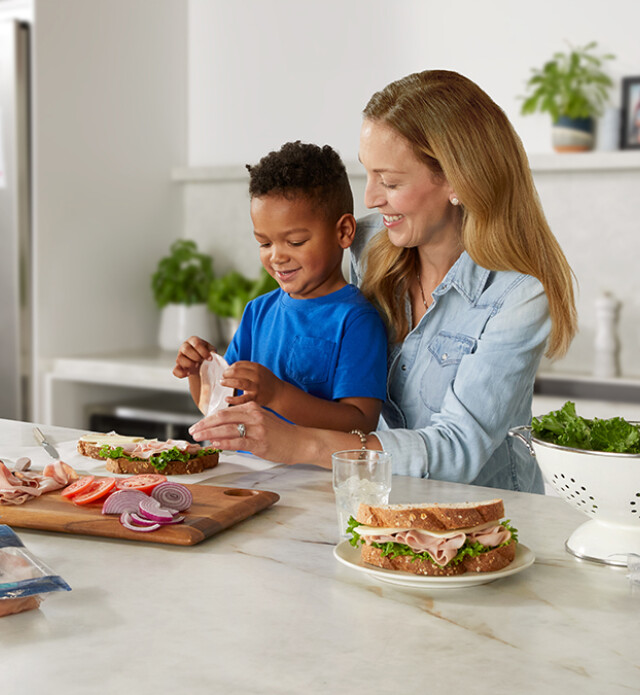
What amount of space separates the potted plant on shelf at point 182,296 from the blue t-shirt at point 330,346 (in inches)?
74.8

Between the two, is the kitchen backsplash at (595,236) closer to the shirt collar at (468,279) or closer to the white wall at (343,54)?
the white wall at (343,54)

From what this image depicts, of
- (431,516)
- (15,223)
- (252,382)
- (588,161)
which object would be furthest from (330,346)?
(15,223)

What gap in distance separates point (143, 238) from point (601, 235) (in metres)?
1.84

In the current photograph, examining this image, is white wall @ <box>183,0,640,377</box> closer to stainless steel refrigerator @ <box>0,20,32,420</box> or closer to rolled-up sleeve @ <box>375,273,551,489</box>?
stainless steel refrigerator @ <box>0,20,32,420</box>

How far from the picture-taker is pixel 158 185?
3.88 m

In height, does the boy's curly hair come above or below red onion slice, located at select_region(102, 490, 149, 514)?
above

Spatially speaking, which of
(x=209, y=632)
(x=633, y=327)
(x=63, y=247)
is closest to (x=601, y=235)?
(x=633, y=327)

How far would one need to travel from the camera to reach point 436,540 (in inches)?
39.3

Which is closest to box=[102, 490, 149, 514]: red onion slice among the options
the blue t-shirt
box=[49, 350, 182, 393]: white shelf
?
the blue t-shirt

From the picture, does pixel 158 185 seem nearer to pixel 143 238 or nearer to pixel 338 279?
pixel 143 238

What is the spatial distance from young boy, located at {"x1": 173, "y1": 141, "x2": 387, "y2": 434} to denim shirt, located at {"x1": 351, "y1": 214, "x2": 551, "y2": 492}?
0.10 m

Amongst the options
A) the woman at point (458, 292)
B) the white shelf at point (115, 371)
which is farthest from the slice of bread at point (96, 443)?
the white shelf at point (115, 371)

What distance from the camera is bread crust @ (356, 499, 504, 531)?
39.2 inches

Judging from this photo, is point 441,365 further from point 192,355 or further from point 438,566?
point 438,566
